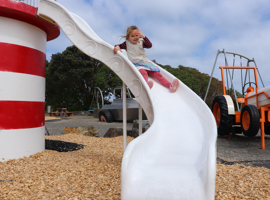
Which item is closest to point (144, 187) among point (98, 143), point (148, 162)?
point (148, 162)

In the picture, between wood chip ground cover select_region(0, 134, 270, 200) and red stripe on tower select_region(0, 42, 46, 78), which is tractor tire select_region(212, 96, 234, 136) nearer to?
wood chip ground cover select_region(0, 134, 270, 200)

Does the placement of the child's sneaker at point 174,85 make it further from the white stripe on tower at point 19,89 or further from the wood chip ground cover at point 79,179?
the white stripe on tower at point 19,89

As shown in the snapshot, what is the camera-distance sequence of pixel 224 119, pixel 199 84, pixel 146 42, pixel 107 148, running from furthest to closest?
pixel 199 84, pixel 224 119, pixel 107 148, pixel 146 42

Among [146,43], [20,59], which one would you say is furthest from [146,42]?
[20,59]

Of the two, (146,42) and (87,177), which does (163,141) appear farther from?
(146,42)

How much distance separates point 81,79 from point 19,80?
53.1 ft

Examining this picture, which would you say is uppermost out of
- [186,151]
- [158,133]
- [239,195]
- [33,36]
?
[33,36]

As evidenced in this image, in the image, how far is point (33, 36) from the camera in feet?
13.3

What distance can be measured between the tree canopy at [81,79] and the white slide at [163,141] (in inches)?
545

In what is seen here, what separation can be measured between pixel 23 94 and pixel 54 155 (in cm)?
114

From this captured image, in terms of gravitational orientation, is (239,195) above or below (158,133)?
below

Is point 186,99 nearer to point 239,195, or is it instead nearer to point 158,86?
point 158,86

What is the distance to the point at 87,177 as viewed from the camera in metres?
2.96

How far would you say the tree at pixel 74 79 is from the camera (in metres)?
18.6
